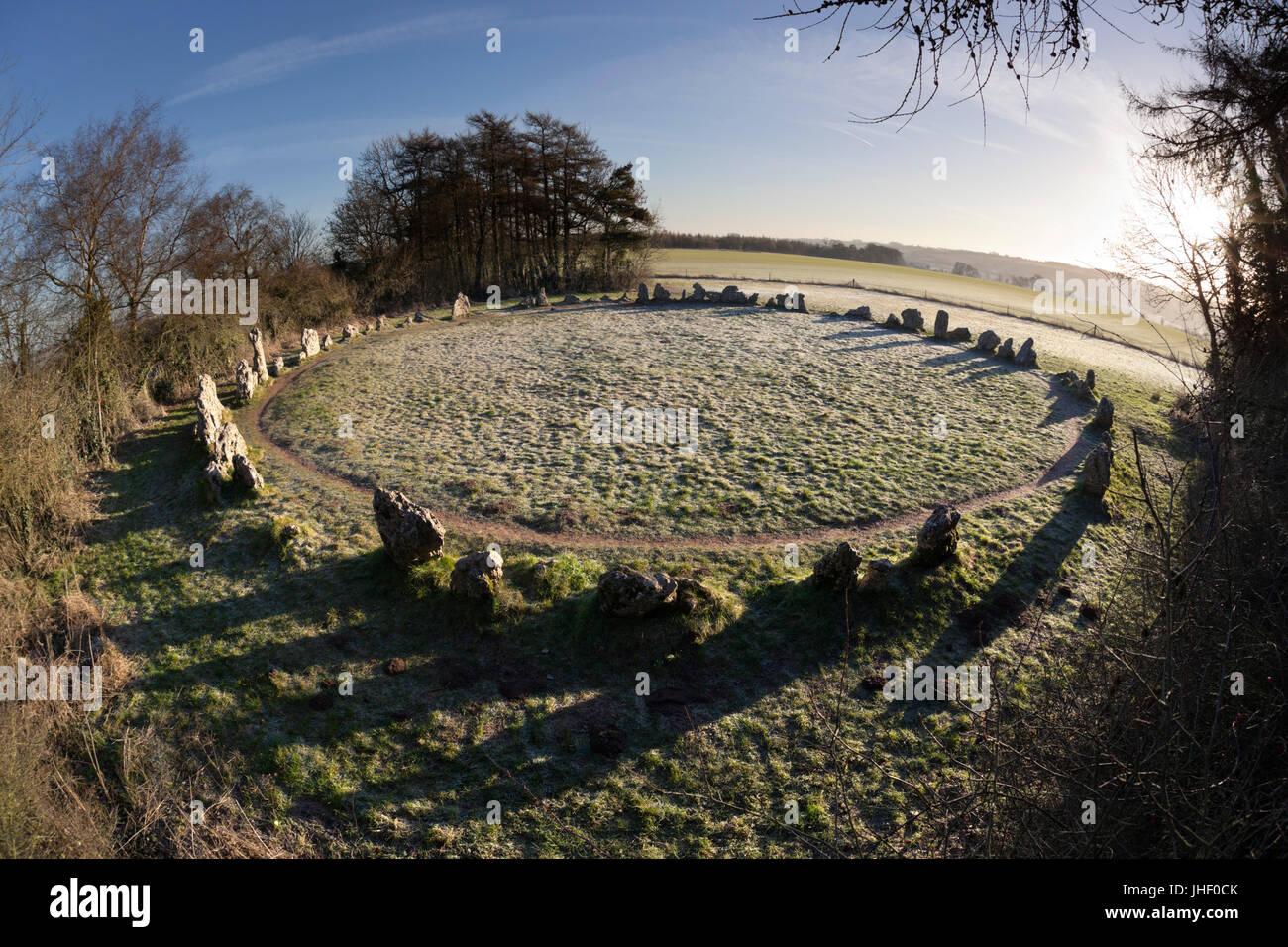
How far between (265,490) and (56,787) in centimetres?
703

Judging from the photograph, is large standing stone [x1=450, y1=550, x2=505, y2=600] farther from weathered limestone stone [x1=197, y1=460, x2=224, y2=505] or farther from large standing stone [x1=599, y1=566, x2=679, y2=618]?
weathered limestone stone [x1=197, y1=460, x2=224, y2=505]

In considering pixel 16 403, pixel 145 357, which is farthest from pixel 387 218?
pixel 16 403

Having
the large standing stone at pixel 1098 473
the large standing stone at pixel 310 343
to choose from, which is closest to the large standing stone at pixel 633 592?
the large standing stone at pixel 1098 473

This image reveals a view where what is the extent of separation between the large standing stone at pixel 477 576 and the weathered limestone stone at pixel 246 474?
577 centimetres

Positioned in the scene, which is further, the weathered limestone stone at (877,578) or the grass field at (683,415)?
the grass field at (683,415)

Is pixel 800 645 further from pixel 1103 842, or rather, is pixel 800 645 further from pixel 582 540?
pixel 1103 842

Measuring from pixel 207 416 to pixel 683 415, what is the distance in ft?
36.7

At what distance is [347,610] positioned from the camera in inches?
389

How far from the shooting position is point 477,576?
9781mm

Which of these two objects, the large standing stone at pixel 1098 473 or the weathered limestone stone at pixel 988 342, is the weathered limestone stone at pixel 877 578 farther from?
the weathered limestone stone at pixel 988 342

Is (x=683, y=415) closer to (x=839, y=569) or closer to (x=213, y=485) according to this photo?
(x=839, y=569)

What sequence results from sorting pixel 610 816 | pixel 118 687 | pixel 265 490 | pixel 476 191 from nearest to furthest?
1. pixel 610 816
2. pixel 118 687
3. pixel 265 490
4. pixel 476 191

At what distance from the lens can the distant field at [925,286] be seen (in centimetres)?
3894

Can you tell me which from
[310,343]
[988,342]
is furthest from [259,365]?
[988,342]
